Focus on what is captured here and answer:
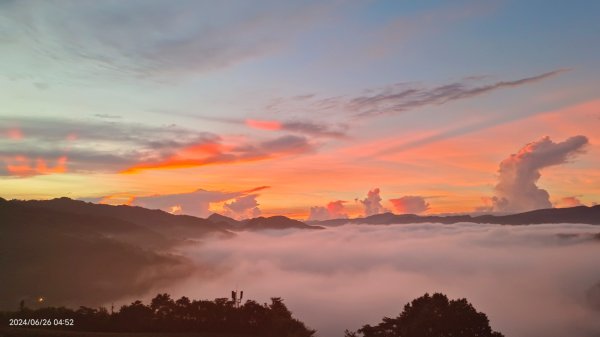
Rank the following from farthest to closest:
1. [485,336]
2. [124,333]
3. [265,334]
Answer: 1. [265,334]
2. [124,333]
3. [485,336]

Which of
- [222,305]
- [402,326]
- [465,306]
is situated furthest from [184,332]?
[465,306]

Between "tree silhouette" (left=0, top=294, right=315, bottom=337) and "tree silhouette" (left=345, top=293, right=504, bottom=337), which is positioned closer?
"tree silhouette" (left=345, top=293, right=504, bottom=337)

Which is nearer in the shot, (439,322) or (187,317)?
(439,322)

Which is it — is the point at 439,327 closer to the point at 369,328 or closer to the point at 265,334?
the point at 369,328

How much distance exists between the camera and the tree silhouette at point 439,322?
6619 cm

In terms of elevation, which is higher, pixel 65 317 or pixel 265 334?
pixel 65 317

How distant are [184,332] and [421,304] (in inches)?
1646

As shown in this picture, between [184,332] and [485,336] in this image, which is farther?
[184,332]

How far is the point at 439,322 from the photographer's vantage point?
67.4 meters

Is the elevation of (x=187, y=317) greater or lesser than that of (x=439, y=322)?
greater

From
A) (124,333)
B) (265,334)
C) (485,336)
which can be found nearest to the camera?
(485,336)

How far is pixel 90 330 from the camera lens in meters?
69.8

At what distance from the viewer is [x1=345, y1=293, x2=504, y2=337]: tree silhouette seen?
66188 millimetres

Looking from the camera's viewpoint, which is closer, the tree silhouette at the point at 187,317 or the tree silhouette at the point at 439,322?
the tree silhouette at the point at 439,322
